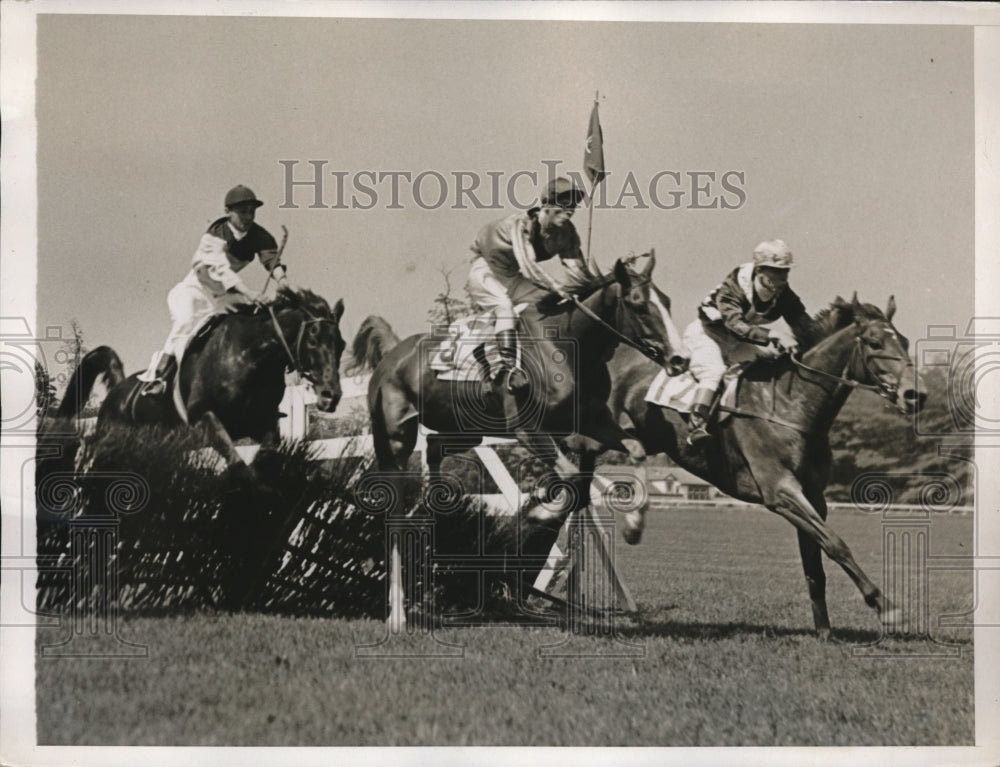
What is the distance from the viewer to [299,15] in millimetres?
5375

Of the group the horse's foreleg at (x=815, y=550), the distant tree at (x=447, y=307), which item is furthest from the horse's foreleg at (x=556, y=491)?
the horse's foreleg at (x=815, y=550)

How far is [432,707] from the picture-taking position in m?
5.26

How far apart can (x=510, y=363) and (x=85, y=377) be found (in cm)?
222

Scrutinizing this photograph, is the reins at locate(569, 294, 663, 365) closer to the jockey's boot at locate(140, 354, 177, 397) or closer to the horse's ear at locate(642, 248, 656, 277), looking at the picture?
the horse's ear at locate(642, 248, 656, 277)

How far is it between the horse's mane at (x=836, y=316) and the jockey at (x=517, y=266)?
3.90 feet

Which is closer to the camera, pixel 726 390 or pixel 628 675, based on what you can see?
pixel 628 675

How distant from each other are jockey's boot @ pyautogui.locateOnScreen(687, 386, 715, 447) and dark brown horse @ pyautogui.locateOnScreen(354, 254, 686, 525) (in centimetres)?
20

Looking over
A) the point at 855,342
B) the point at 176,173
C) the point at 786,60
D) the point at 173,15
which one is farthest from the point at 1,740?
the point at 786,60

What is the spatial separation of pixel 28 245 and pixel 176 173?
87 cm

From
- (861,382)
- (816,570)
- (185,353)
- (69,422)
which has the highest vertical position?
(185,353)

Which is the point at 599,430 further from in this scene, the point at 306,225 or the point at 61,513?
the point at 61,513

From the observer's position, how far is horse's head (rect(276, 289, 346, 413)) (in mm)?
5414

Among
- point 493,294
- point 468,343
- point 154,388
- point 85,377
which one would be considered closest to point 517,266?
point 493,294

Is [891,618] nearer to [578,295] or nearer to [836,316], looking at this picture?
[836,316]
